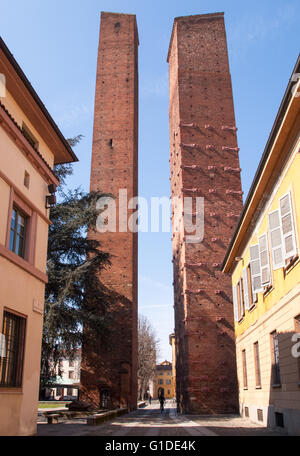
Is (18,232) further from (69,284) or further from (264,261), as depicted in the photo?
(69,284)

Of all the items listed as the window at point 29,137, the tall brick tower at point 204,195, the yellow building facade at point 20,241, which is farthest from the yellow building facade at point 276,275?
the tall brick tower at point 204,195

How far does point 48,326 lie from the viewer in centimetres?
1830

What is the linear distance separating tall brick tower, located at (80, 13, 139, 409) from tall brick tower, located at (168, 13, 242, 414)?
9.82ft

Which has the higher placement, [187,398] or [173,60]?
[173,60]

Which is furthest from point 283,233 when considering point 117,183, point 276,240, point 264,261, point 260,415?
point 117,183

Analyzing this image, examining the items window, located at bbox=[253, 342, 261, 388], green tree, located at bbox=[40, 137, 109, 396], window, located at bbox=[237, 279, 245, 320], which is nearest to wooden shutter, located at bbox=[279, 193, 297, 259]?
window, located at bbox=[253, 342, 261, 388]

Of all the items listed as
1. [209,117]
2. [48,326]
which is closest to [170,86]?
[209,117]

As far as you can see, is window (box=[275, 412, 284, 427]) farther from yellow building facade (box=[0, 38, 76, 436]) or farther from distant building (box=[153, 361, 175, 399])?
distant building (box=[153, 361, 175, 399])

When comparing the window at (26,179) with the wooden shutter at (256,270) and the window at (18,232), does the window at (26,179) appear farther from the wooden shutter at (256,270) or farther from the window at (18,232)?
the wooden shutter at (256,270)

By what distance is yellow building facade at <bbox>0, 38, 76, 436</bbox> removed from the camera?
9195mm

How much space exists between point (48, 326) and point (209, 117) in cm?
1683

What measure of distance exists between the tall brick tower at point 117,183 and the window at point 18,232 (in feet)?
39.0

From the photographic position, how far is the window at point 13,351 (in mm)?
9203
